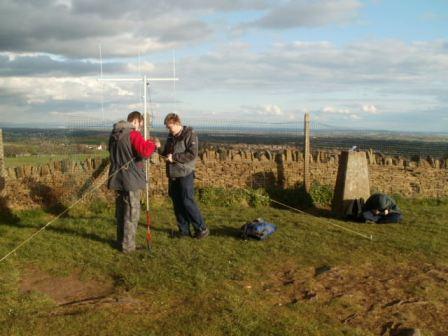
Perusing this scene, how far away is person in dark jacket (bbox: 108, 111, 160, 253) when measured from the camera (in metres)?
7.75

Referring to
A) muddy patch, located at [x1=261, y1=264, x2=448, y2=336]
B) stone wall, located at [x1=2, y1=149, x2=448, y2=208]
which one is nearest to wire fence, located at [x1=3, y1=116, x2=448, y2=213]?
stone wall, located at [x1=2, y1=149, x2=448, y2=208]

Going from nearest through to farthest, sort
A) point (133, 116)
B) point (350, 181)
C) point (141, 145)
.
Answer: point (141, 145)
point (133, 116)
point (350, 181)

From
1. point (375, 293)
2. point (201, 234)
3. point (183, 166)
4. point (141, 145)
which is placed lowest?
point (375, 293)

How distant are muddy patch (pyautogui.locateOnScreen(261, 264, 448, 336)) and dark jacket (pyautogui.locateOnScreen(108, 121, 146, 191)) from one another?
271cm

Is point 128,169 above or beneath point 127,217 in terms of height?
above

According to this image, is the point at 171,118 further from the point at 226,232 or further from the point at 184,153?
the point at 226,232

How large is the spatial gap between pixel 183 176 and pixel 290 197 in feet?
16.4

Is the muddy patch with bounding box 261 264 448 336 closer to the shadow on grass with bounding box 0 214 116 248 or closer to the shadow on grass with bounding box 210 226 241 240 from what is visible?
the shadow on grass with bounding box 210 226 241 240

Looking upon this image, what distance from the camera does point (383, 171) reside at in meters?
13.9

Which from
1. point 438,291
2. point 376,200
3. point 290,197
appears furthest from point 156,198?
point 438,291

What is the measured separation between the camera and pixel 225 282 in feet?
21.2

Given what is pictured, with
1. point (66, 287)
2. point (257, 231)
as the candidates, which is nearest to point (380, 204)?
point (257, 231)

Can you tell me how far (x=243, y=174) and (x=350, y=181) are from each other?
2898mm

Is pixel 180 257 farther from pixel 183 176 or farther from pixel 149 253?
pixel 183 176
